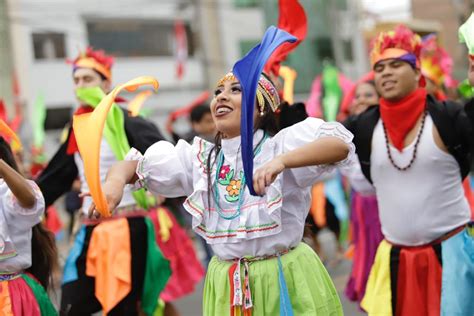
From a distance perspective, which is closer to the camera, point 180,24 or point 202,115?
point 202,115

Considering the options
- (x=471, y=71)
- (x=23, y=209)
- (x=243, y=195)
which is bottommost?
(x=23, y=209)

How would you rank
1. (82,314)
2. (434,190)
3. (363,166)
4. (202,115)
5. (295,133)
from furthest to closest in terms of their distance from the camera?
(202,115), (82,314), (363,166), (434,190), (295,133)

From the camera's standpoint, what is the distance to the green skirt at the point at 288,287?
308cm

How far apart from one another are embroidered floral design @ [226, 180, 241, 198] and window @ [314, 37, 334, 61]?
24834mm

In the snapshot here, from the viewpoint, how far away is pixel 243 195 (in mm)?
3072

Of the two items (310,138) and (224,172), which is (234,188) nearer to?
(224,172)

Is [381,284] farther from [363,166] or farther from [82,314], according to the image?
[82,314]

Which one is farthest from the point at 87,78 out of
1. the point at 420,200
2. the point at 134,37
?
the point at 134,37

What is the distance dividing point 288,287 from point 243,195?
39 cm

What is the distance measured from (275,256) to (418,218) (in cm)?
116

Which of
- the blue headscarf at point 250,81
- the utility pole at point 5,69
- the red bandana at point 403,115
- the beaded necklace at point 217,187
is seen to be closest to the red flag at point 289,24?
the red bandana at point 403,115

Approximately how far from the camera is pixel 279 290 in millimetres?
3078

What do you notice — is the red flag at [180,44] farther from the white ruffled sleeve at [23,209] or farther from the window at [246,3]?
the white ruffled sleeve at [23,209]

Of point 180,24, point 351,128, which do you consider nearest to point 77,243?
point 351,128
